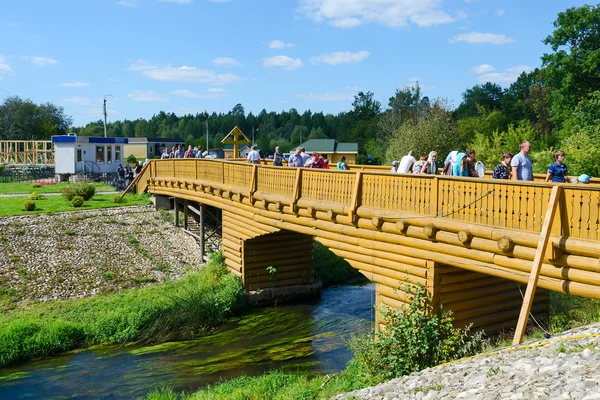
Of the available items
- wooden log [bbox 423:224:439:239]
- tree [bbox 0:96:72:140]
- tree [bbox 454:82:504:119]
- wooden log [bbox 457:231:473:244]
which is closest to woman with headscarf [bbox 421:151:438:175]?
wooden log [bbox 423:224:439:239]

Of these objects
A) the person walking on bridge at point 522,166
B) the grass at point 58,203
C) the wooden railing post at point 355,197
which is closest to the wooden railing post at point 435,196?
the person walking on bridge at point 522,166

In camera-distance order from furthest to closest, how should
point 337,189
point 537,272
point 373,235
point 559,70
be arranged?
1. point 559,70
2. point 337,189
3. point 373,235
4. point 537,272

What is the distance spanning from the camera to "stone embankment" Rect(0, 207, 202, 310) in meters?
18.6

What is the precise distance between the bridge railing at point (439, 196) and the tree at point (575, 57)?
30946 millimetres

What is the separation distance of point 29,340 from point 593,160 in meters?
23.2

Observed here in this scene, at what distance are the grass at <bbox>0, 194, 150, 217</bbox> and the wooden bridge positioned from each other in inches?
433

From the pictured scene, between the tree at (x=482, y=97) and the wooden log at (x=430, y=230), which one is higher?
the tree at (x=482, y=97)

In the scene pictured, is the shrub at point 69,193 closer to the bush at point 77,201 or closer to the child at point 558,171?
the bush at point 77,201

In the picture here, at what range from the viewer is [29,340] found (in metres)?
14.8

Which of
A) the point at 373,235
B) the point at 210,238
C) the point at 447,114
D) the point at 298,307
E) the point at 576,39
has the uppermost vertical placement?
the point at 576,39

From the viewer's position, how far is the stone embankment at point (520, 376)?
20.8 ft

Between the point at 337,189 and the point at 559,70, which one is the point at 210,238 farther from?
the point at 559,70

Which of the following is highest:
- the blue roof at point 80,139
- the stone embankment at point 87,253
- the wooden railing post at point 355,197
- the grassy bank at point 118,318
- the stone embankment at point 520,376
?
the blue roof at point 80,139

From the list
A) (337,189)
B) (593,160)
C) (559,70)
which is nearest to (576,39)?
(559,70)
